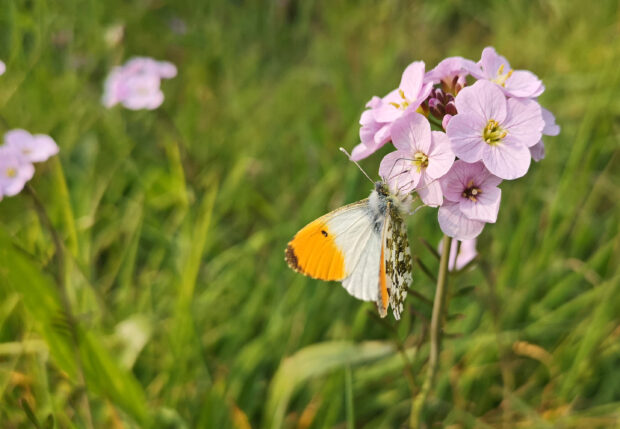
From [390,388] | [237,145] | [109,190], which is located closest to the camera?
[390,388]

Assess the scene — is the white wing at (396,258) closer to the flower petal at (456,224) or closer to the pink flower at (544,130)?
the flower petal at (456,224)

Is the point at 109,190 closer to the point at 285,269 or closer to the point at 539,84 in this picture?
the point at 285,269

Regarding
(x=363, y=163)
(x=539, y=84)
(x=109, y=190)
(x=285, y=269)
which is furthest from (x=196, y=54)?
(x=539, y=84)

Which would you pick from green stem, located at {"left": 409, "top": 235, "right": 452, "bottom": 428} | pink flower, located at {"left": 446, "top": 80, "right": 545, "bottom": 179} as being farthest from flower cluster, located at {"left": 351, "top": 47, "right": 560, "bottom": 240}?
green stem, located at {"left": 409, "top": 235, "right": 452, "bottom": 428}

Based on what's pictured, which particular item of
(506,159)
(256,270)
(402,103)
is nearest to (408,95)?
(402,103)

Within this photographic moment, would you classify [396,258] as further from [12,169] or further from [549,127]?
[12,169]

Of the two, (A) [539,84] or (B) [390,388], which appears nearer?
(A) [539,84]
